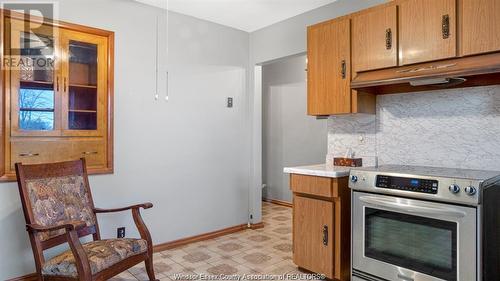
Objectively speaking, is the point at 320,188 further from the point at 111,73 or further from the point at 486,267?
the point at 111,73

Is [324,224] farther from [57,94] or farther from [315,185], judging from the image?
[57,94]

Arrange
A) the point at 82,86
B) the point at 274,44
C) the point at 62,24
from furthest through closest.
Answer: the point at 274,44
the point at 82,86
the point at 62,24

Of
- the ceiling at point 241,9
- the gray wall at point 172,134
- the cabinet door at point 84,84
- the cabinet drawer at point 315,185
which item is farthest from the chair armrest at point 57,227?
the ceiling at point 241,9

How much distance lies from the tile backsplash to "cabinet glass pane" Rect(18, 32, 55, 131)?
2641 millimetres

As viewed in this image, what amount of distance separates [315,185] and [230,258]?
3.93 feet

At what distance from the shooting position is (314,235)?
2.68 metres

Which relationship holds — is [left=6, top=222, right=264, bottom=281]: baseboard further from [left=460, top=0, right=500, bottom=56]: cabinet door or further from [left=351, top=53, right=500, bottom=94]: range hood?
[left=460, top=0, right=500, bottom=56]: cabinet door

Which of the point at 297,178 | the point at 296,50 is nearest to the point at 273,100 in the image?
the point at 296,50

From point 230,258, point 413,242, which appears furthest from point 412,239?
point 230,258

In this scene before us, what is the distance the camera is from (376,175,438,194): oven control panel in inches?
78.3

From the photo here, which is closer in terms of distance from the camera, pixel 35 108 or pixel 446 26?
pixel 446 26

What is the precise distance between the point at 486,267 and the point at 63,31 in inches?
141

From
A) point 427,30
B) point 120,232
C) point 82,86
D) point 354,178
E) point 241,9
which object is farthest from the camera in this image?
point 241,9

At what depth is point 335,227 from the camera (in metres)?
2.55
